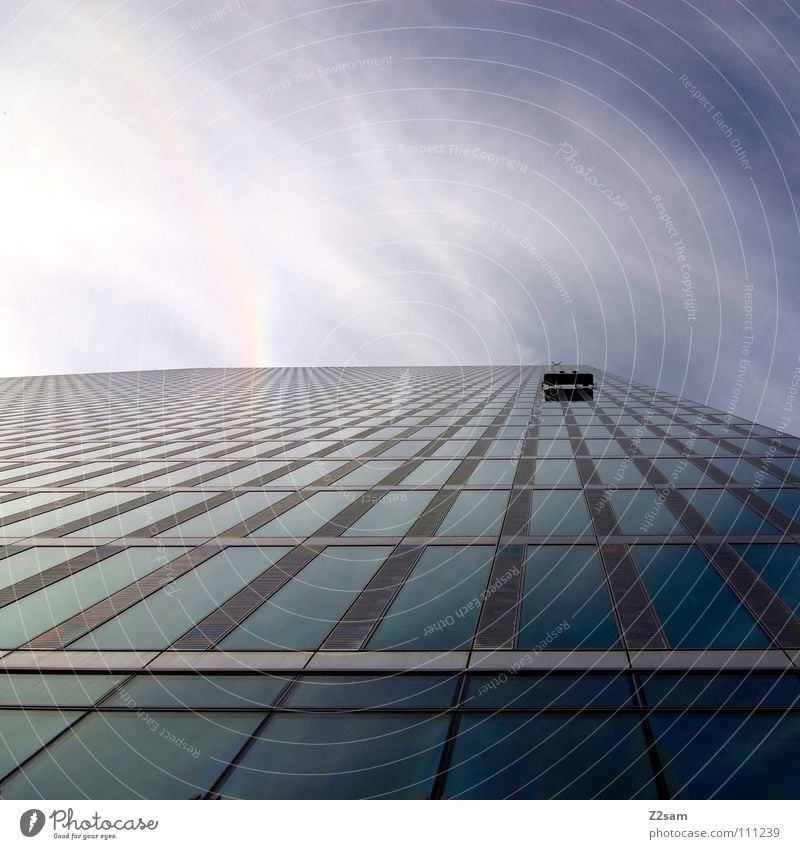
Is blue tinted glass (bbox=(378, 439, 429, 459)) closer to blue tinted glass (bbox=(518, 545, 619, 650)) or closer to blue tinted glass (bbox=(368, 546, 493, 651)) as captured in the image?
blue tinted glass (bbox=(368, 546, 493, 651))

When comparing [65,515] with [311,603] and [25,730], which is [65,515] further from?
[311,603]

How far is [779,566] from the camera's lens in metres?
10.1

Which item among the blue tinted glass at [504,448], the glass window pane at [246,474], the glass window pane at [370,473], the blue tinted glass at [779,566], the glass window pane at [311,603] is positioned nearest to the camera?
the glass window pane at [311,603]

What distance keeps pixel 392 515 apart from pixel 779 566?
8.95m

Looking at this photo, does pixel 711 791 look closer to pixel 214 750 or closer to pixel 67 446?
pixel 214 750

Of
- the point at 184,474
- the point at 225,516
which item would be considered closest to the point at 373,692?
the point at 225,516

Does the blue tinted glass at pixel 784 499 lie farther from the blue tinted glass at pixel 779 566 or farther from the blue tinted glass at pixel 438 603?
the blue tinted glass at pixel 438 603

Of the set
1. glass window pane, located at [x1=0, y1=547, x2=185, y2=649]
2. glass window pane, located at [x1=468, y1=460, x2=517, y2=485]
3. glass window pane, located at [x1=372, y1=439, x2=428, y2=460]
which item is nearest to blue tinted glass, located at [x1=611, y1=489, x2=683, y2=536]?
glass window pane, located at [x1=468, y1=460, x2=517, y2=485]

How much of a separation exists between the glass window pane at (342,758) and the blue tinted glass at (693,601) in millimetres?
4498

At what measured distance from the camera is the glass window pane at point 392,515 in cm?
1284

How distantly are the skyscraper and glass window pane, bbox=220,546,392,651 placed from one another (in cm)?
5

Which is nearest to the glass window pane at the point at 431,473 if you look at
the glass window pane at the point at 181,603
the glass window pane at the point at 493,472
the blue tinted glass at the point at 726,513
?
the glass window pane at the point at 493,472

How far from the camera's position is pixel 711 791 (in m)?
5.68
